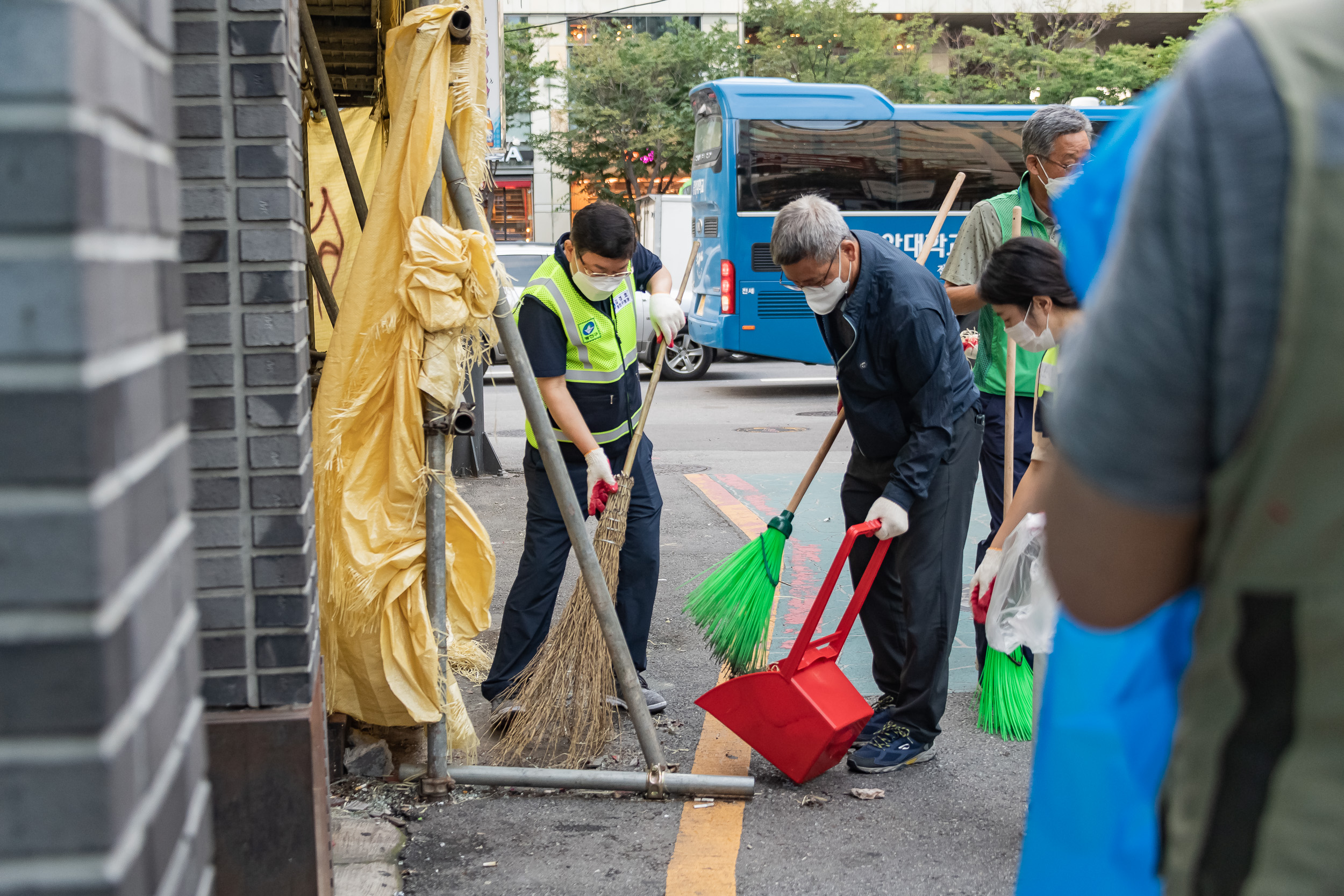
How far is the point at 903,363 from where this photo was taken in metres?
3.52

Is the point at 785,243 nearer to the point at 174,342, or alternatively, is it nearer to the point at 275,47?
the point at 275,47

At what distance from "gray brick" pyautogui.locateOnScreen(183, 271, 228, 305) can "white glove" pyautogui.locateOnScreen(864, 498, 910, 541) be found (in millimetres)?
1904

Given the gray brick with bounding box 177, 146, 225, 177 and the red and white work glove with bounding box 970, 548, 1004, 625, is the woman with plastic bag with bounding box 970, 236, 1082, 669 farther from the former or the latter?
the gray brick with bounding box 177, 146, 225, 177

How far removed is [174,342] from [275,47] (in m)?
1.52

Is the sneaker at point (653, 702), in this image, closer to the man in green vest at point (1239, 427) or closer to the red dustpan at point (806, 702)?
the red dustpan at point (806, 702)

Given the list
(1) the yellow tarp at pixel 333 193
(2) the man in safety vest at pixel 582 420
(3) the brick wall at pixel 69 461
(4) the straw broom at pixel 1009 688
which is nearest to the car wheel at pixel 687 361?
(1) the yellow tarp at pixel 333 193

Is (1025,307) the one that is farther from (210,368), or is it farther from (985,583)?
(210,368)

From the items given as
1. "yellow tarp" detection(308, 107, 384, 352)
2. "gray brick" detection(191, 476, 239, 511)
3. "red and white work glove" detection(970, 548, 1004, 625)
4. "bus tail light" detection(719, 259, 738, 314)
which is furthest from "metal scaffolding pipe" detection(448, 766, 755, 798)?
"bus tail light" detection(719, 259, 738, 314)

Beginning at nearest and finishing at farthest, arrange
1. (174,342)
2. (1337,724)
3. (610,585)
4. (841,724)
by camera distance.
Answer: (1337,724), (174,342), (841,724), (610,585)

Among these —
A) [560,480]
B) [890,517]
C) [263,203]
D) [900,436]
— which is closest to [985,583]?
[890,517]

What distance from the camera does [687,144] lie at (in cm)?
2692

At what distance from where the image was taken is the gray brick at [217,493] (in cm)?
247

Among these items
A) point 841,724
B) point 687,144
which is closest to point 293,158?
point 841,724

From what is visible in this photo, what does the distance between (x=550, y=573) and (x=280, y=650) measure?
1.61m
